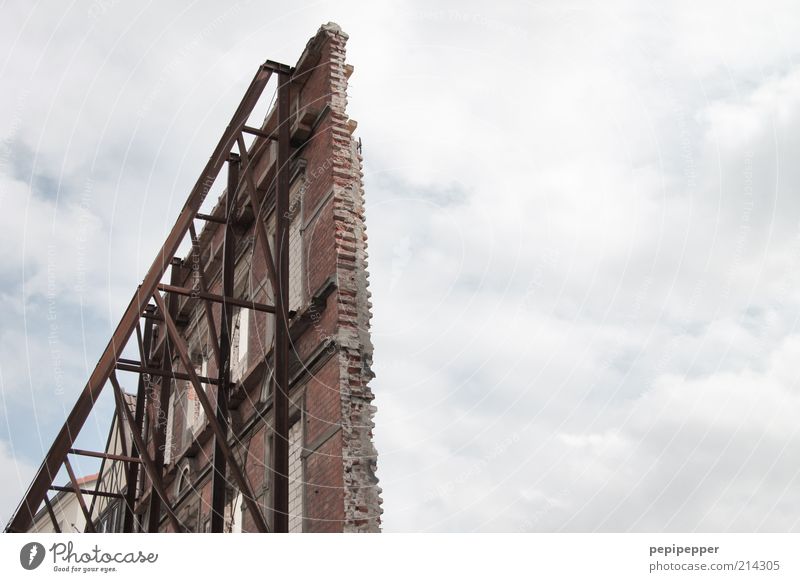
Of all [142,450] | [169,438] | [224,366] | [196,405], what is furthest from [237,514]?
[169,438]

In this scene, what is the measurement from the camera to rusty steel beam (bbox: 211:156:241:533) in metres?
11.0

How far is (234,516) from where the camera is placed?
12.2m

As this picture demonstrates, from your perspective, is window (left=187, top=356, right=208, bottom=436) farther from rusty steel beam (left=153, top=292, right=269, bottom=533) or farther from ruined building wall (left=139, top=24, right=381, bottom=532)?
rusty steel beam (left=153, top=292, right=269, bottom=533)

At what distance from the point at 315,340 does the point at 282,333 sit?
1.52ft

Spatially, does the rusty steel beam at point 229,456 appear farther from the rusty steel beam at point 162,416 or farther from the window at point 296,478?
the rusty steel beam at point 162,416

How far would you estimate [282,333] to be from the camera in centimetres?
1028

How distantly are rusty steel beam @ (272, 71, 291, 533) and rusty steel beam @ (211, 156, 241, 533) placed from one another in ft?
2.94

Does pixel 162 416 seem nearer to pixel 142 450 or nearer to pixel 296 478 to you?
pixel 142 450

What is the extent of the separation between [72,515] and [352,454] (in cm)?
2406

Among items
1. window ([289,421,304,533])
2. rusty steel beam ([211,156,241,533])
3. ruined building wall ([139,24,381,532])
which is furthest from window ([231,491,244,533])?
window ([289,421,304,533])

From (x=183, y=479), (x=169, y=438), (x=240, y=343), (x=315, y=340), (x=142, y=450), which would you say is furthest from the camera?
(x=169, y=438)
